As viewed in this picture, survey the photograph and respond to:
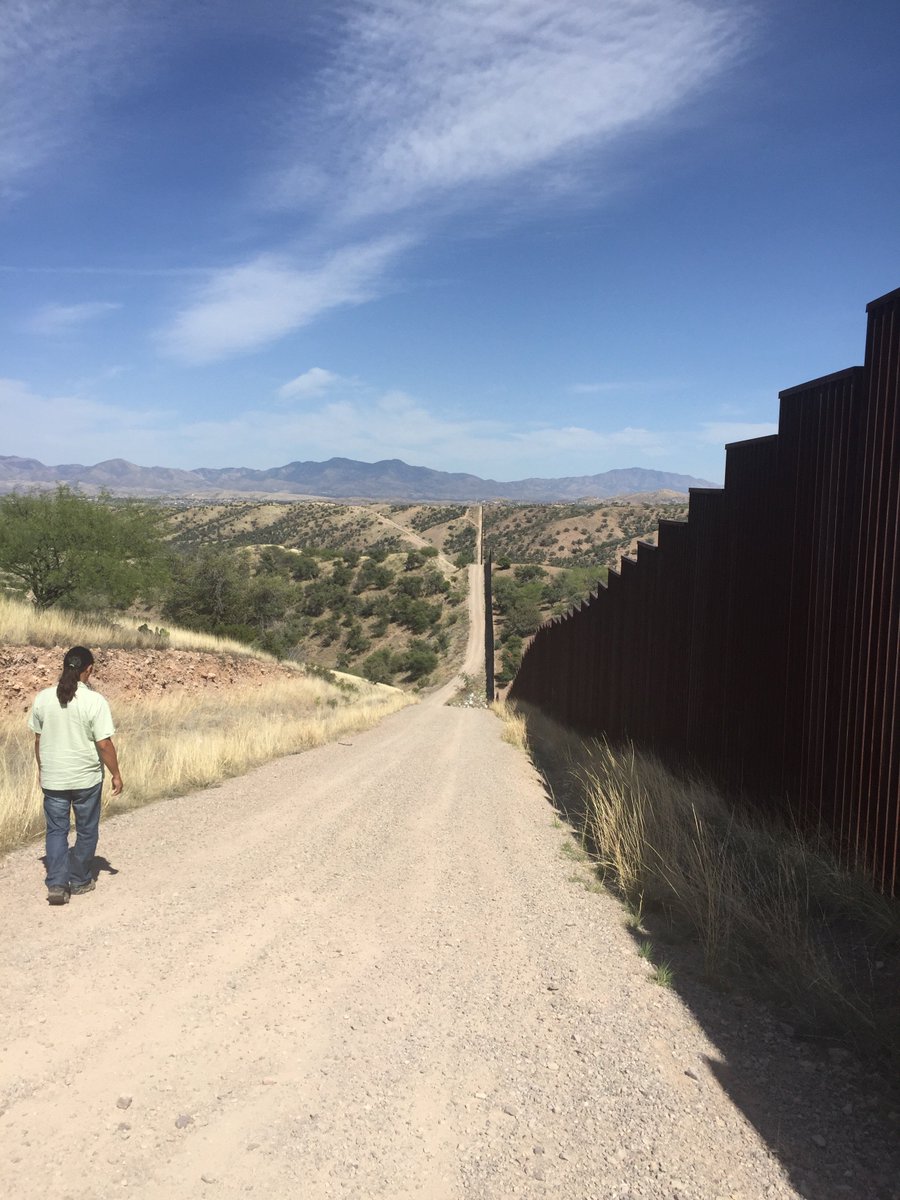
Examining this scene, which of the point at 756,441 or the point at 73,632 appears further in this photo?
the point at 73,632

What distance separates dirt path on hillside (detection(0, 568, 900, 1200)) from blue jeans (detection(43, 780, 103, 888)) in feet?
0.74

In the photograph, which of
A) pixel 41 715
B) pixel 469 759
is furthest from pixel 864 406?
pixel 469 759

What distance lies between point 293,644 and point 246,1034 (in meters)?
51.9

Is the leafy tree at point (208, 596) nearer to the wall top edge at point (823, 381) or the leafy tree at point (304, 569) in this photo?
the leafy tree at point (304, 569)

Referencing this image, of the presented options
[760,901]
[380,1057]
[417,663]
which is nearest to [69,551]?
[760,901]

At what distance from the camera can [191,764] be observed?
12109 mm

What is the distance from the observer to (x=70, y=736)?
22.2ft

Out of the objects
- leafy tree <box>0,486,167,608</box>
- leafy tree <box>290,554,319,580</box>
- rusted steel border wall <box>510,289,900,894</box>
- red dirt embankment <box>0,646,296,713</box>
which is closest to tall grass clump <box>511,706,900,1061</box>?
rusted steel border wall <box>510,289,900,894</box>

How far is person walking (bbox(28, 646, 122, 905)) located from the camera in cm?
662

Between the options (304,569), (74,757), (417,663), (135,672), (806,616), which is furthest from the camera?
(304,569)

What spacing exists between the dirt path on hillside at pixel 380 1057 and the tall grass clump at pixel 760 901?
32 centimetres

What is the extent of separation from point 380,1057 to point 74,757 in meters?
3.73

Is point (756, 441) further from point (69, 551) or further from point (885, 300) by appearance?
point (69, 551)

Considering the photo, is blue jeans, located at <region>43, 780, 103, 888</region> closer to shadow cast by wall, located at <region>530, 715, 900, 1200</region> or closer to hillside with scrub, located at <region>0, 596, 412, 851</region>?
hillside with scrub, located at <region>0, 596, 412, 851</region>
